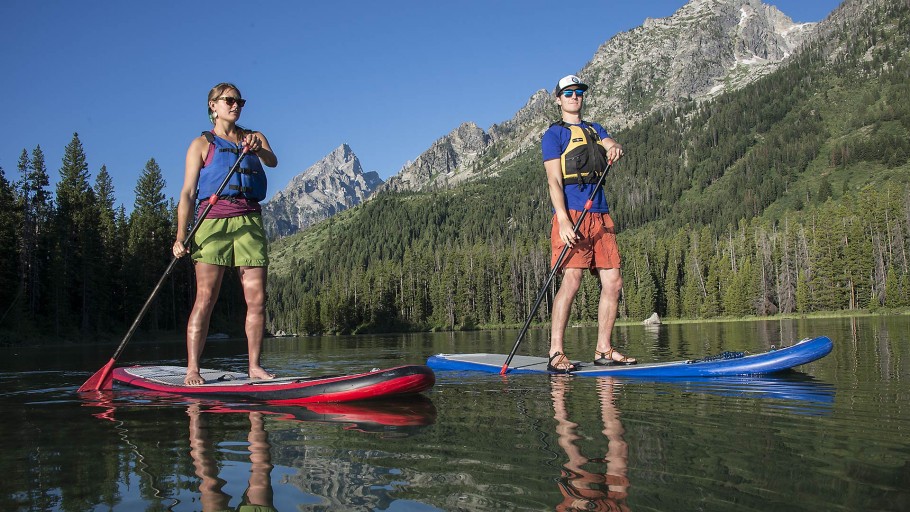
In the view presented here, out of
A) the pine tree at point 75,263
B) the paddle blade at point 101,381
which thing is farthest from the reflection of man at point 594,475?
the pine tree at point 75,263

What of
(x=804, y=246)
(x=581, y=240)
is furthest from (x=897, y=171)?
(x=581, y=240)

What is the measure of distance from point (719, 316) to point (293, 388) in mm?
105107

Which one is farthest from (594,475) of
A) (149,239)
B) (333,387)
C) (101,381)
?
(149,239)

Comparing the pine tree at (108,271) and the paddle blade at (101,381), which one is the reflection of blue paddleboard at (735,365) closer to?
the paddle blade at (101,381)

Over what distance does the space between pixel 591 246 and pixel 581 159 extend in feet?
4.29

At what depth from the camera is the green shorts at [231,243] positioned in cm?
796

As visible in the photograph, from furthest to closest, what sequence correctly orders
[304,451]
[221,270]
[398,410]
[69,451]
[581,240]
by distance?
[581,240] → [221,270] → [398,410] → [69,451] → [304,451]

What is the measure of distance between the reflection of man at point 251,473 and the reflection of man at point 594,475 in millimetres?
1418

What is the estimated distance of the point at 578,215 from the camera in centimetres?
911

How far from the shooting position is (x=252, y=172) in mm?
8320

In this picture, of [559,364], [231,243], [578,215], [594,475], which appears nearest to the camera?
[594,475]

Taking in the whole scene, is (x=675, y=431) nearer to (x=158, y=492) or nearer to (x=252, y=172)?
(x=158, y=492)

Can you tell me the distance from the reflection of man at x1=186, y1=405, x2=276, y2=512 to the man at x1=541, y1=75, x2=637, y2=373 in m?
5.04

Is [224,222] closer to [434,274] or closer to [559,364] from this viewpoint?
[559,364]
